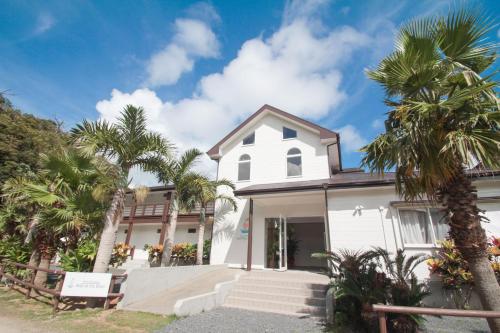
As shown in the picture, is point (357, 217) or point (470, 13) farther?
point (357, 217)

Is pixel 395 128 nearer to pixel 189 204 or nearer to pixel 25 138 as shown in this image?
pixel 189 204

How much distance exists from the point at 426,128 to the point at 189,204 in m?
10.8

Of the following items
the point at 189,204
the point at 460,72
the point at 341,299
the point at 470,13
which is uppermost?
the point at 470,13

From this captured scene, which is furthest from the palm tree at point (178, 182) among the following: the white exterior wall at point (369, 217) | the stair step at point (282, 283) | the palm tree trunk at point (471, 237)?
the palm tree trunk at point (471, 237)

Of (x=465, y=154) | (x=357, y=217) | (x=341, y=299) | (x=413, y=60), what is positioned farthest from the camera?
(x=357, y=217)

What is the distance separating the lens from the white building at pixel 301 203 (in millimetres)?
9406

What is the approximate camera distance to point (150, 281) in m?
8.10

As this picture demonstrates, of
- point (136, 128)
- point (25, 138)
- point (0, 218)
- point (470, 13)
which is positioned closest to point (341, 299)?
point (470, 13)

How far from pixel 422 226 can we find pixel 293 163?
275 inches

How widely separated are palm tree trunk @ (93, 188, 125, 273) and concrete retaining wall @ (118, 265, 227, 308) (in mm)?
896

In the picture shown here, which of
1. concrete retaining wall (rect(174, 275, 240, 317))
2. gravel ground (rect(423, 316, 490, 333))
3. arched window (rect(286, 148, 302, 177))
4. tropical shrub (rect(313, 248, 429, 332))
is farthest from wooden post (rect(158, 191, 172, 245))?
gravel ground (rect(423, 316, 490, 333))

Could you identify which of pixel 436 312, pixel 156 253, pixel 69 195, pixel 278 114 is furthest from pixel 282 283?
pixel 278 114

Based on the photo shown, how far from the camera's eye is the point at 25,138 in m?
18.8

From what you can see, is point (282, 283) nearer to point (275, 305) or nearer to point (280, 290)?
point (280, 290)
